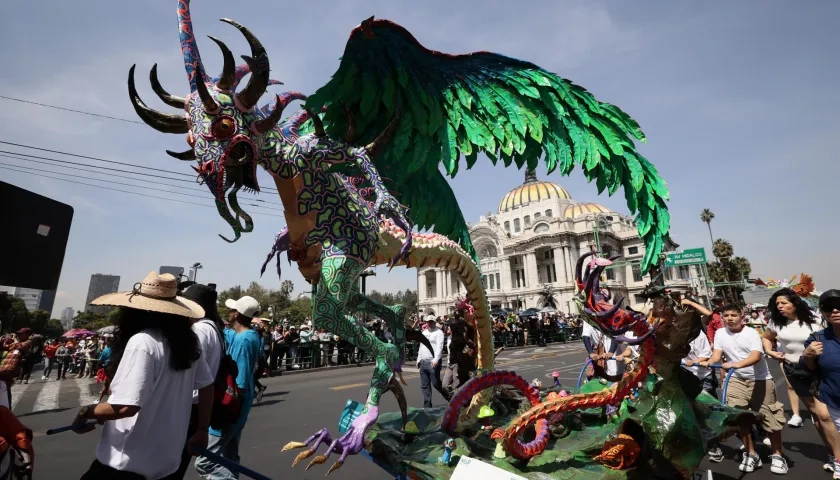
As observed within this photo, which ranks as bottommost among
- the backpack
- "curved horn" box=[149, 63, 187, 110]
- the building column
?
the backpack

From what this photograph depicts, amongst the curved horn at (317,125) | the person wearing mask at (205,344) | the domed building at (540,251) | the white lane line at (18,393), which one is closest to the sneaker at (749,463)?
the person wearing mask at (205,344)

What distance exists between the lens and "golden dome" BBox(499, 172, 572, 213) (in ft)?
194

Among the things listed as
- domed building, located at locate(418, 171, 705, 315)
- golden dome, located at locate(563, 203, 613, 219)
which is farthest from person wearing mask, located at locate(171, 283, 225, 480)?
golden dome, located at locate(563, 203, 613, 219)

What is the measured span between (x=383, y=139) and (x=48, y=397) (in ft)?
37.3

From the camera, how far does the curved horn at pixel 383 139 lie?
3.37 metres

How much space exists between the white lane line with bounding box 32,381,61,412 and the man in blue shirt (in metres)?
7.13

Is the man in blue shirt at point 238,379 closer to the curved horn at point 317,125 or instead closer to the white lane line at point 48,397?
the curved horn at point 317,125

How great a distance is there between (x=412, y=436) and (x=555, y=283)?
1904 inches

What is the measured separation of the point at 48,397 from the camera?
9.66 meters

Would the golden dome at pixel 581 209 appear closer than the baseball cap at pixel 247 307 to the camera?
No

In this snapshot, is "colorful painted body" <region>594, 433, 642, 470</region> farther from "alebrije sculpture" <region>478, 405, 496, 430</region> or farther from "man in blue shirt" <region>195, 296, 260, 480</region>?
"man in blue shirt" <region>195, 296, 260, 480</region>

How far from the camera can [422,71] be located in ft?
11.8

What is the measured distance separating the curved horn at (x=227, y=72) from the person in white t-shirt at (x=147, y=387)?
1390mm

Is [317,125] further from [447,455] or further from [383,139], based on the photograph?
[447,455]
